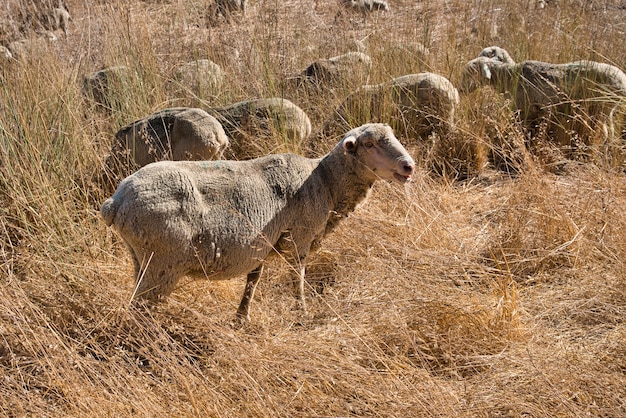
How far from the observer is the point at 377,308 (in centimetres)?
431

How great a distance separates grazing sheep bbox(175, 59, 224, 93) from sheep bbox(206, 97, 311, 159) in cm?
109

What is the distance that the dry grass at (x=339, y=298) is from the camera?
3494 millimetres

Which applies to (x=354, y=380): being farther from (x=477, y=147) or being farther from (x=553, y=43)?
(x=553, y=43)

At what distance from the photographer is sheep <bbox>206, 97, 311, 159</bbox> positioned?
22.2 feet

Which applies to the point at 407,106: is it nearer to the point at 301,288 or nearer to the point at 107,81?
the point at 107,81

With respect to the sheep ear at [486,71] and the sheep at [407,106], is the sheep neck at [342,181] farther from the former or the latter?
the sheep ear at [486,71]

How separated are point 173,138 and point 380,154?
227cm

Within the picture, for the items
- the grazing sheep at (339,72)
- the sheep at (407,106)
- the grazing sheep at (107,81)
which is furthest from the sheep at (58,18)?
the sheep at (407,106)

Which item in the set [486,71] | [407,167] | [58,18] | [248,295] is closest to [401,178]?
[407,167]

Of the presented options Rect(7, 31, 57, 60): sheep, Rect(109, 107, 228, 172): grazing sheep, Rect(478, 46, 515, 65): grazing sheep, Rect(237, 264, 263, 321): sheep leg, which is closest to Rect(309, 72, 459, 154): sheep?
Rect(109, 107, 228, 172): grazing sheep

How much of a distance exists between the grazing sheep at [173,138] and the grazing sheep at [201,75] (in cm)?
170

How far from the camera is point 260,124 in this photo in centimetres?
684

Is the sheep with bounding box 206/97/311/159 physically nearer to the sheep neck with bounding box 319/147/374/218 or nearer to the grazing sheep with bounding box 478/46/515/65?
the sheep neck with bounding box 319/147/374/218

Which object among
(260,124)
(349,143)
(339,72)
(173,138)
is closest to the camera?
(349,143)
